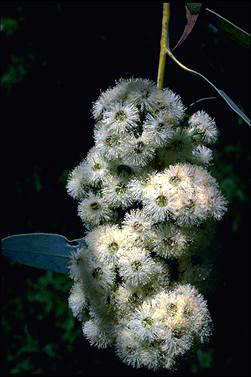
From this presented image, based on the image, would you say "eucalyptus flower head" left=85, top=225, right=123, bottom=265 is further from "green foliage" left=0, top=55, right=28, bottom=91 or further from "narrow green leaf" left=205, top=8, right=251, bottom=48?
"green foliage" left=0, top=55, right=28, bottom=91

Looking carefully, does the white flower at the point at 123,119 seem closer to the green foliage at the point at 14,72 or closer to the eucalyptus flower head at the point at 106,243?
the eucalyptus flower head at the point at 106,243

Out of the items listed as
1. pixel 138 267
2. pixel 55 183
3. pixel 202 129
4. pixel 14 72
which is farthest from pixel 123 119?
pixel 14 72

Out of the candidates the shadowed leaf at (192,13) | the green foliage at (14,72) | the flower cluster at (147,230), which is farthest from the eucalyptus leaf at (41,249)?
the green foliage at (14,72)

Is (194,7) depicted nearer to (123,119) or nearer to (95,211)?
(123,119)

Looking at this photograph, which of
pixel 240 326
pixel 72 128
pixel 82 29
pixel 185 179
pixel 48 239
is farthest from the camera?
pixel 240 326

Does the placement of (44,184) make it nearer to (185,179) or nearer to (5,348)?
(5,348)

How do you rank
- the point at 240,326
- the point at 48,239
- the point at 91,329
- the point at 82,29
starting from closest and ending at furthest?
the point at 91,329 → the point at 48,239 → the point at 82,29 → the point at 240,326

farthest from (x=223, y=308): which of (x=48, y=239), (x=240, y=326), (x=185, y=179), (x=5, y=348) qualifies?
(x=185, y=179)

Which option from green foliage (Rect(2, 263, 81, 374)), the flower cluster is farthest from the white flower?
green foliage (Rect(2, 263, 81, 374))
